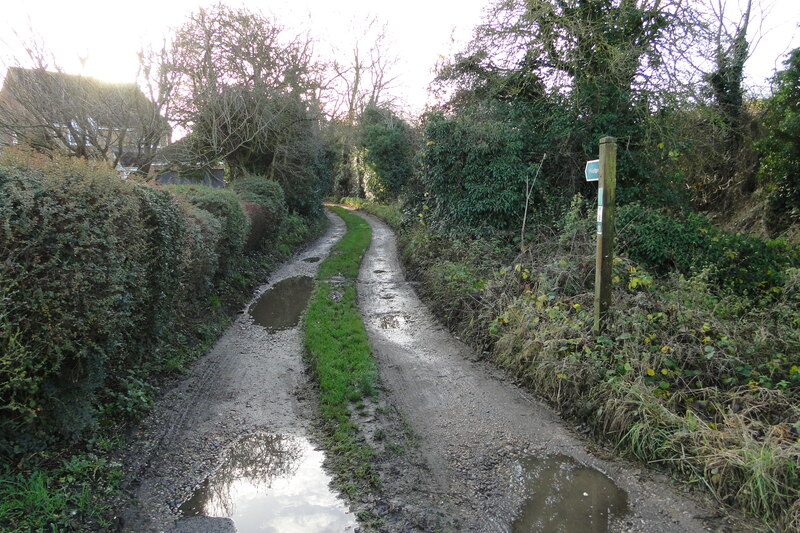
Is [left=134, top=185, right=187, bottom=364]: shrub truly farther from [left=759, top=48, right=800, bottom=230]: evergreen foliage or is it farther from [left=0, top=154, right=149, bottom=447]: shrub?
[left=759, top=48, right=800, bottom=230]: evergreen foliage

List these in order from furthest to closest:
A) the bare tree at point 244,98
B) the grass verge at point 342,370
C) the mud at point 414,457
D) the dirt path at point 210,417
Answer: the bare tree at point 244,98, the grass verge at point 342,370, the dirt path at point 210,417, the mud at point 414,457

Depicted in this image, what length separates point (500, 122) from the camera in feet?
40.3

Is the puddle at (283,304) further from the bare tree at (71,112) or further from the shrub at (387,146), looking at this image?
the shrub at (387,146)

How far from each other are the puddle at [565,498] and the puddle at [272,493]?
142 cm

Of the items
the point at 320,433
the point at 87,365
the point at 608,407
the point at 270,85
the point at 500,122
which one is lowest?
the point at 320,433

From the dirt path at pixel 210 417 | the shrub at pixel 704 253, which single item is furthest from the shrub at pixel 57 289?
the shrub at pixel 704 253

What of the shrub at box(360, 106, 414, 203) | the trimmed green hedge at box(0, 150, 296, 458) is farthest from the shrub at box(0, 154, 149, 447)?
the shrub at box(360, 106, 414, 203)

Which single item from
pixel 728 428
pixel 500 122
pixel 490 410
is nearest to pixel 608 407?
pixel 728 428

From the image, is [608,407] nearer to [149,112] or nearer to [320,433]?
[320,433]

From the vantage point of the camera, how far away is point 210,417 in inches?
209

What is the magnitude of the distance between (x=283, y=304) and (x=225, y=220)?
7.17 feet

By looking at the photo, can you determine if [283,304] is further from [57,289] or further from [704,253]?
[704,253]

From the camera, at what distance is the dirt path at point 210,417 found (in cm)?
396

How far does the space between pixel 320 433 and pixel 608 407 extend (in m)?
2.89
